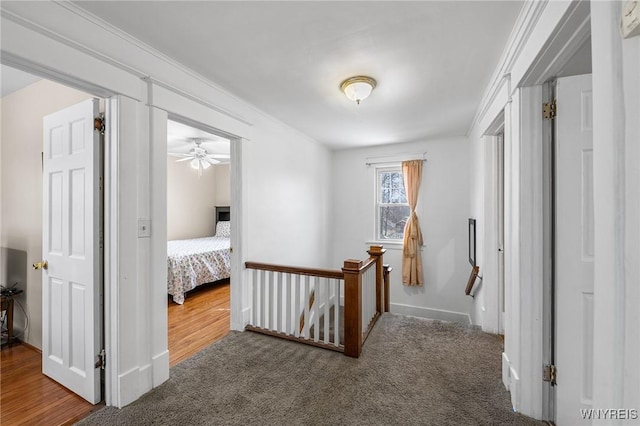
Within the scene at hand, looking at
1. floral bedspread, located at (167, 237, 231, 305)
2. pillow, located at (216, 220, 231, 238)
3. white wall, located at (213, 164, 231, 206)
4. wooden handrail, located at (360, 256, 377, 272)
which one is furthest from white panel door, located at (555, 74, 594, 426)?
white wall, located at (213, 164, 231, 206)

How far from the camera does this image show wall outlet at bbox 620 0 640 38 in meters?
0.61

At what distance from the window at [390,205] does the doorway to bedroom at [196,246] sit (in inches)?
103

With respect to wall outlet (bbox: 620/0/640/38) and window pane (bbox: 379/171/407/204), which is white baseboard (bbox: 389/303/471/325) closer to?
window pane (bbox: 379/171/407/204)

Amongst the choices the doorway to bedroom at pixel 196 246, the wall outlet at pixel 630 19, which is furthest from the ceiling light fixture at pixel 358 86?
the doorway to bedroom at pixel 196 246

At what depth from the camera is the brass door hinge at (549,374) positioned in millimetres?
1539

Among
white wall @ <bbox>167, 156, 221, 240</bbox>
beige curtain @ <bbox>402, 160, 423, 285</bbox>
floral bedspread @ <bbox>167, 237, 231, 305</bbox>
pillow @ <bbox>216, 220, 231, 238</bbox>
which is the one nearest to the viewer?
floral bedspread @ <bbox>167, 237, 231, 305</bbox>

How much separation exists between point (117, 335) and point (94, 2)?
190 centimetres

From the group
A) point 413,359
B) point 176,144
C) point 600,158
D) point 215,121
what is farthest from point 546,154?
point 176,144

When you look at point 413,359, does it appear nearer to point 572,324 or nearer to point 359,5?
point 572,324

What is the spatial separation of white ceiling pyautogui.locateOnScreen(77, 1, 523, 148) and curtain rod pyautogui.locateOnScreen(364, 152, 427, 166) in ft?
4.73

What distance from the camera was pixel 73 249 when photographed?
1850mm

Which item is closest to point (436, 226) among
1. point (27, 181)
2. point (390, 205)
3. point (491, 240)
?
point (390, 205)

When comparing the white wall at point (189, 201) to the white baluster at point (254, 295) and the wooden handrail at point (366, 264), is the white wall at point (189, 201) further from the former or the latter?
the wooden handrail at point (366, 264)

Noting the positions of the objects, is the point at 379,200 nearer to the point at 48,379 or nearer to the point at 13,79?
the point at 48,379
